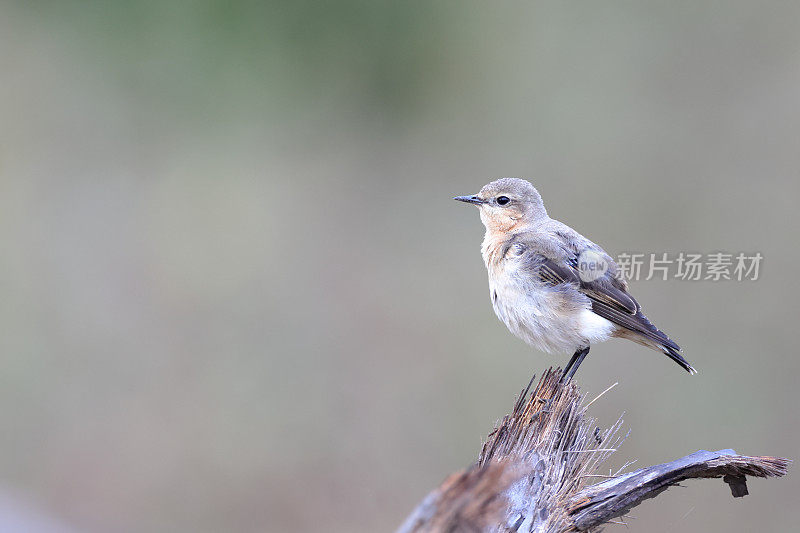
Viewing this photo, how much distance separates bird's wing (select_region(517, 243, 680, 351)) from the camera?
5.93m

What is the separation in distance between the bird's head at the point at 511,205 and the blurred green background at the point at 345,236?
10.9ft

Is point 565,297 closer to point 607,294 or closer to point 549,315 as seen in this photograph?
point 549,315

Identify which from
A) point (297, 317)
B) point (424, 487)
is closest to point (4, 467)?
point (297, 317)

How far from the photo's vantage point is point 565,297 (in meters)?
6.05

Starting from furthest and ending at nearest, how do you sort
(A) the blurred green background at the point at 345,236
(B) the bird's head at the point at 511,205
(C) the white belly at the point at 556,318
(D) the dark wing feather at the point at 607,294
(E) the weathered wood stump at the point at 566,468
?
(A) the blurred green background at the point at 345,236 < (B) the bird's head at the point at 511,205 < (C) the white belly at the point at 556,318 < (D) the dark wing feather at the point at 607,294 < (E) the weathered wood stump at the point at 566,468

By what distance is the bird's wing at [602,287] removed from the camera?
5.93m

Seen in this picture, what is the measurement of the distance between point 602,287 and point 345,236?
650 cm

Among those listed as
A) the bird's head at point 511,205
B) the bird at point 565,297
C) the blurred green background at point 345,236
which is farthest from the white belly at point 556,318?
the blurred green background at point 345,236

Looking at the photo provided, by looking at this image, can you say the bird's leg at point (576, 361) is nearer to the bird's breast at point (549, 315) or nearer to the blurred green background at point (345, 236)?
the bird's breast at point (549, 315)

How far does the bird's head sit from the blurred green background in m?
3.31

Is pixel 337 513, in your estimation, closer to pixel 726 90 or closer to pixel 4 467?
pixel 4 467

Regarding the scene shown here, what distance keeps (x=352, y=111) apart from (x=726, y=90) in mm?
5658

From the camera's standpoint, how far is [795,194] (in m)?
11.2

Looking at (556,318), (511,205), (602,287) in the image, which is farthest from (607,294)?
(511,205)
